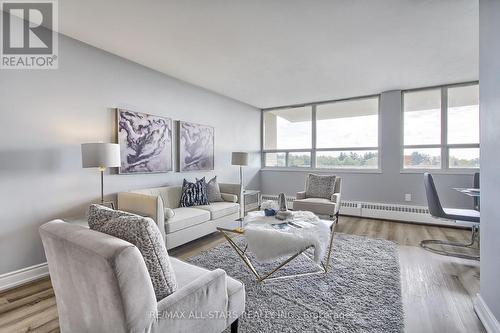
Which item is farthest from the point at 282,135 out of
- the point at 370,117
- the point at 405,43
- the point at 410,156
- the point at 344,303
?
the point at 344,303

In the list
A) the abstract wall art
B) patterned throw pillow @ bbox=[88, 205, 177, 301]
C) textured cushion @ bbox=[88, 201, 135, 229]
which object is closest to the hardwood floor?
textured cushion @ bbox=[88, 201, 135, 229]

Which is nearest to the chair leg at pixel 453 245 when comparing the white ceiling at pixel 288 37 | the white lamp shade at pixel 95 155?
the white ceiling at pixel 288 37

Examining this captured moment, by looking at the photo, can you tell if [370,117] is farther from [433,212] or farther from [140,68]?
[140,68]

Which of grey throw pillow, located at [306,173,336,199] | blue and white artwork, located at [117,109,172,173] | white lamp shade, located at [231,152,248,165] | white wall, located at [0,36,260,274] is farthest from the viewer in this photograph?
white lamp shade, located at [231,152,248,165]

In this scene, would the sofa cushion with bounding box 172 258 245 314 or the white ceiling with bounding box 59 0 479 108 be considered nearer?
the sofa cushion with bounding box 172 258 245 314

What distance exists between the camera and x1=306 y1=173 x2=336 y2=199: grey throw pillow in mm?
4469

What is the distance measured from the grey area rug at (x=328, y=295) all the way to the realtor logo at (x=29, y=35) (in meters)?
2.61

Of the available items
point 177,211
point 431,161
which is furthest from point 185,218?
point 431,161

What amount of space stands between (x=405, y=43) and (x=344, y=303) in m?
2.79

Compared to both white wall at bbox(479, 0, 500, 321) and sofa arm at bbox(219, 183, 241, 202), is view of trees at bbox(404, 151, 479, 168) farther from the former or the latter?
sofa arm at bbox(219, 183, 241, 202)

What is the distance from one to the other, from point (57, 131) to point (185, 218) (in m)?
1.65

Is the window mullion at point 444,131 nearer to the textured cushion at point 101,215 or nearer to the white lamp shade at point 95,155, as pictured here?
the textured cushion at point 101,215

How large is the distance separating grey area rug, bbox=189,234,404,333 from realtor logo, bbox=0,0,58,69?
8.55 ft

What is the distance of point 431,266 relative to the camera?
2645 millimetres
